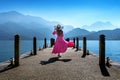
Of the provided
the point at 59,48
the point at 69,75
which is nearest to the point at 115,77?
the point at 69,75

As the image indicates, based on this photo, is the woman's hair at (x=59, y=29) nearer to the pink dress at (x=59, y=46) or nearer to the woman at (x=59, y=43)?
the woman at (x=59, y=43)

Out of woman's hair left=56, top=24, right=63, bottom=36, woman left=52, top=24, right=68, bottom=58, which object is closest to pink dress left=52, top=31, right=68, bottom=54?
woman left=52, top=24, right=68, bottom=58

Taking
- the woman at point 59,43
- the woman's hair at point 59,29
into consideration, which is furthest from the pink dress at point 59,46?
the woman's hair at point 59,29

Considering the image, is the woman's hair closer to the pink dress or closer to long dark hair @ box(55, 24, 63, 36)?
long dark hair @ box(55, 24, 63, 36)

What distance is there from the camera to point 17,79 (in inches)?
364

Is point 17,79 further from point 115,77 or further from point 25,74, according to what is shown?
point 115,77

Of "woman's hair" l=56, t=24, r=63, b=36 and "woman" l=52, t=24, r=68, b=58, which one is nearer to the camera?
"woman" l=52, t=24, r=68, b=58

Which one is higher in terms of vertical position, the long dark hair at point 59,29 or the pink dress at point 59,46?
the long dark hair at point 59,29

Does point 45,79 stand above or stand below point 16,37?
below

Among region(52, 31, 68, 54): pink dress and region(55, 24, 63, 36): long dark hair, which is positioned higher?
region(55, 24, 63, 36): long dark hair

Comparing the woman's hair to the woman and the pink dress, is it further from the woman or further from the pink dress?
the pink dress

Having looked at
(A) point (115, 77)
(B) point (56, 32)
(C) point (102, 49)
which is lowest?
(A) point (115, 77)

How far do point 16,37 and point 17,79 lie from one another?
4.36 m

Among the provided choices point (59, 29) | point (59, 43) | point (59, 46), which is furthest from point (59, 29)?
point (59, 46)
